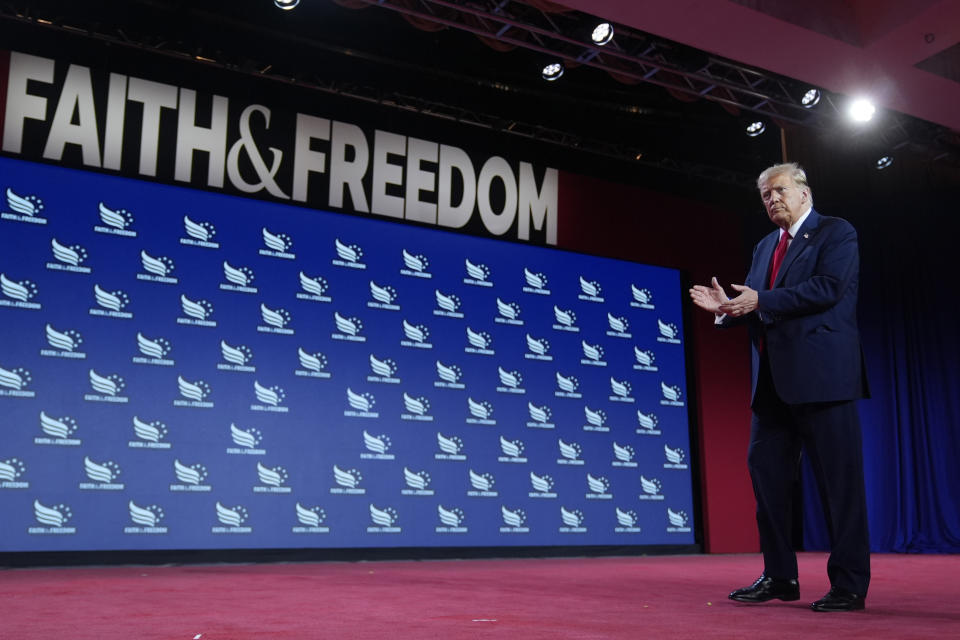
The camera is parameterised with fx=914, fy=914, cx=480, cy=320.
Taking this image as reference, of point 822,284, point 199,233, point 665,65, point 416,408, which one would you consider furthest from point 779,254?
point 199,233

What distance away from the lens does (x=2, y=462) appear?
4.91 metres

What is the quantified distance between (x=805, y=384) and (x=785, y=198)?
62 centimetres

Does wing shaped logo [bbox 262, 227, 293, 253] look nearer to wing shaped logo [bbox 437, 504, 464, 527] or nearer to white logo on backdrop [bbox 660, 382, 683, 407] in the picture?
wing shaped logo [bbox 437, 504, 464, 527]

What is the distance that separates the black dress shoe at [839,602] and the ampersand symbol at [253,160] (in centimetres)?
445

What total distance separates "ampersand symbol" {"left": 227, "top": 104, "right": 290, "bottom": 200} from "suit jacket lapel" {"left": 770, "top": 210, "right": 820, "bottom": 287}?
3.93m

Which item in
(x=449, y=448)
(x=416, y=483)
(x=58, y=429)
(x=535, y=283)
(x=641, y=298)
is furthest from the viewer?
(x=641, y=298)

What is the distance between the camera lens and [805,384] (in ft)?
8.83

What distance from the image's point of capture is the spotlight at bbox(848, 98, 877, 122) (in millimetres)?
6510

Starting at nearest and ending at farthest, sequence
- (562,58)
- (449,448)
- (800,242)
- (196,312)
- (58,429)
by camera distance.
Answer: (800,242), (58,429), (196,312), (562,58), (449,448)

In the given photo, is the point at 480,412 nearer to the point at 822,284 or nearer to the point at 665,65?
the point at 665,65

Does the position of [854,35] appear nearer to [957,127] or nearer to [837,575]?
[957,127]

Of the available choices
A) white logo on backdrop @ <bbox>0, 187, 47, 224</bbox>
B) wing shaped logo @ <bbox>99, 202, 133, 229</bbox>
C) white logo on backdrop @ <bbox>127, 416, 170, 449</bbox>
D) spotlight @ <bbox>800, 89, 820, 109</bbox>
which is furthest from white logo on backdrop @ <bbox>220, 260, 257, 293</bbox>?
spotlight @ <bbox>800, 89, 820, 109</bbox>

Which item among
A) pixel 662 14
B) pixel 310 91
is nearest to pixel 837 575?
pixel 662 14

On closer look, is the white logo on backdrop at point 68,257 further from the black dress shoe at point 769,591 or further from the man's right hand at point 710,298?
the black dress shoe at point 769,591
